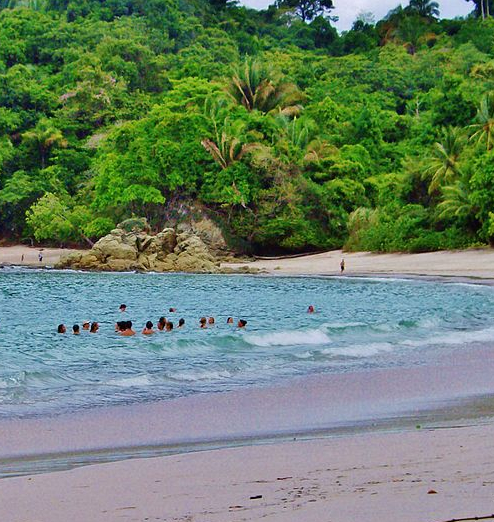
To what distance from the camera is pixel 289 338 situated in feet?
63.5

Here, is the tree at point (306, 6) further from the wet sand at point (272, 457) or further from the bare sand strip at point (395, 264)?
the wet sand at point (272, 457)

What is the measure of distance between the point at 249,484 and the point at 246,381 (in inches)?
290

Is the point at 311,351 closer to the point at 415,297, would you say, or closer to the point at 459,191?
the point at 415,297

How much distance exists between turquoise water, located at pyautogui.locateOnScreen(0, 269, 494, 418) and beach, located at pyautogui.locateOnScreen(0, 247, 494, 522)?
1480 millimetres

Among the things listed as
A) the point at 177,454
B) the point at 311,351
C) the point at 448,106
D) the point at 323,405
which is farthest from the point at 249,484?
the point at 448,106

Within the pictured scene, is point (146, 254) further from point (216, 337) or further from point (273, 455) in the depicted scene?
point (273, 455)

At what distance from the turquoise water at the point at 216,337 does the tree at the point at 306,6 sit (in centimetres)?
7800

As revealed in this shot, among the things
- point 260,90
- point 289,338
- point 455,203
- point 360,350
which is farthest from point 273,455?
point 260,90

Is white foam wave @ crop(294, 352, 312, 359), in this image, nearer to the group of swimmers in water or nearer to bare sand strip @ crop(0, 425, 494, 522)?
the group of swimmers in water

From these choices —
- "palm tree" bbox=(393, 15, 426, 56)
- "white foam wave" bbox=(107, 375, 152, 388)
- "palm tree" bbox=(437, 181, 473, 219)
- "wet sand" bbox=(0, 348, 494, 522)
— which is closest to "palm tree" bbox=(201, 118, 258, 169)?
"palm tree" bbox=(437, 181, 473, 219)

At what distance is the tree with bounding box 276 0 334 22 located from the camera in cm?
10819

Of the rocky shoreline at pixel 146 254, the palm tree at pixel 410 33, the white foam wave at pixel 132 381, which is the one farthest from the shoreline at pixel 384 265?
the palm tree at pixel 410 33

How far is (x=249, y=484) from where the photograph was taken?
6496mm

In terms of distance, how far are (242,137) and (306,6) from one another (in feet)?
201
